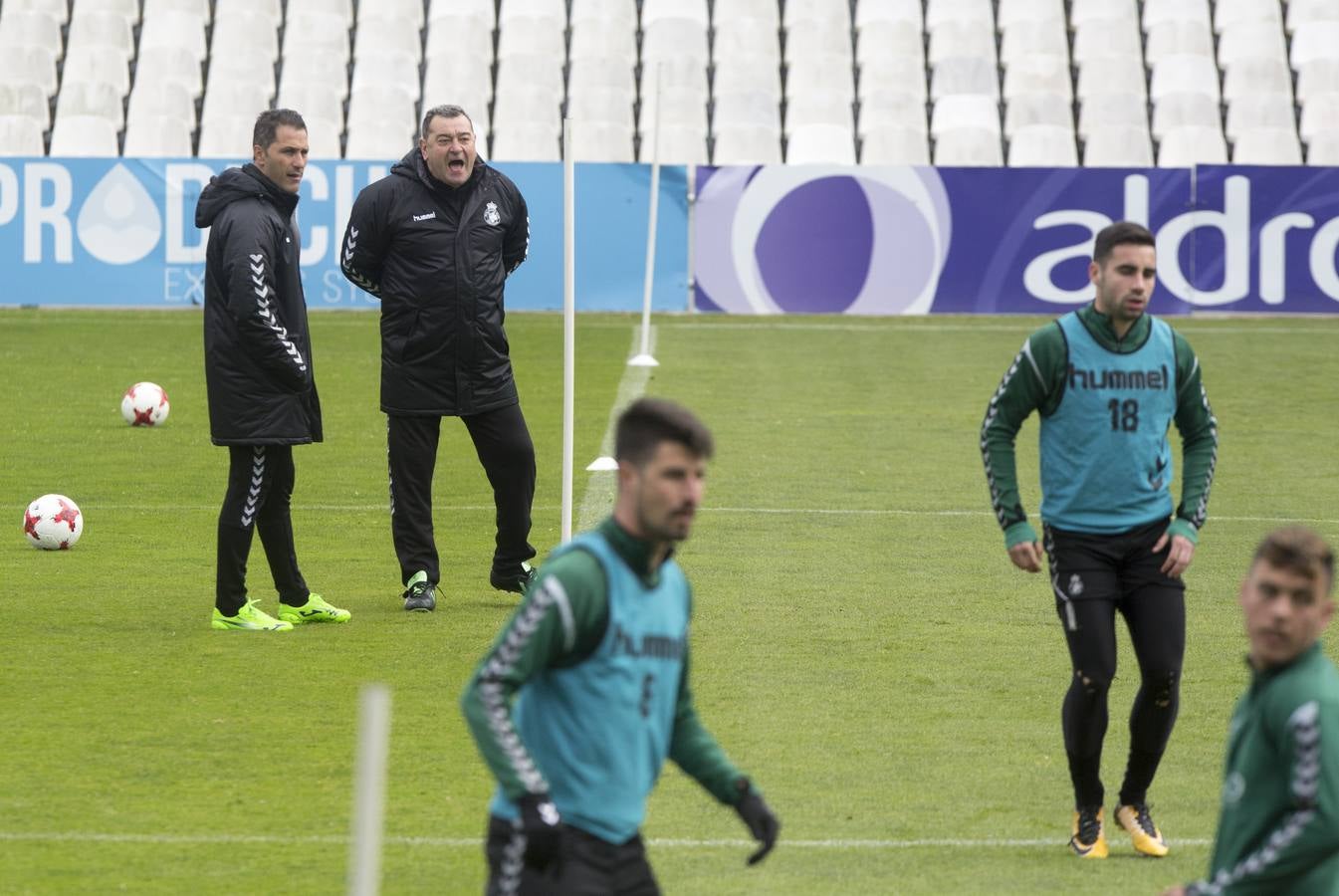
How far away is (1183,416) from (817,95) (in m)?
24.7

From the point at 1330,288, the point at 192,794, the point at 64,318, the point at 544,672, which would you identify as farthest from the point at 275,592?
the point at 1330,288

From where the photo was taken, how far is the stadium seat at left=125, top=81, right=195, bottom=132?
98.8 feet

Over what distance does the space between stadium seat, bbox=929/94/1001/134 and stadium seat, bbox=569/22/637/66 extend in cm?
452

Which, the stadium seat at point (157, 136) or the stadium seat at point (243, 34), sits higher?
the stadium seat at point (243, 34)

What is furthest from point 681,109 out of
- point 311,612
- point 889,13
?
point 311,612

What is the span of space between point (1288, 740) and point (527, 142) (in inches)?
1045

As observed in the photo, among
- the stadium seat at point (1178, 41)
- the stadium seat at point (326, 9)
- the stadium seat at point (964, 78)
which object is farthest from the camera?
the stadium seat at point (326, 9)

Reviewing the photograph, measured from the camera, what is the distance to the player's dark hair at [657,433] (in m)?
3.95

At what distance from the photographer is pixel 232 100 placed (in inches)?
1194

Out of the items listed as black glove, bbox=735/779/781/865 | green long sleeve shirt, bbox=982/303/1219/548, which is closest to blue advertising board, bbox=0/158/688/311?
green long sleeve shirt, bbox=982/303/1219/548

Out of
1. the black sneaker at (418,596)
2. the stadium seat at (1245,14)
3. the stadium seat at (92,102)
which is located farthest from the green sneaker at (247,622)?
the stadium seat at (1245,14)

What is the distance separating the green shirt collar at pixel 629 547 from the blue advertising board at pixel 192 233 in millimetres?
21899

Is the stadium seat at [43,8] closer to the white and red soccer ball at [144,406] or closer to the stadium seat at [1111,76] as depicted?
the stadium seat at [1111,76]

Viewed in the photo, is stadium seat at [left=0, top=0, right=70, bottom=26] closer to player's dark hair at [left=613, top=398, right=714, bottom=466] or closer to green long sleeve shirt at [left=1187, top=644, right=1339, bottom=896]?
player's dark hair at [left=613, top=398, right=714, bottom=466]
